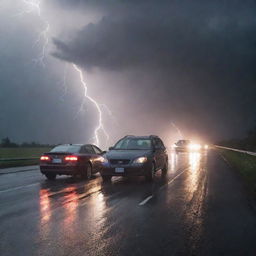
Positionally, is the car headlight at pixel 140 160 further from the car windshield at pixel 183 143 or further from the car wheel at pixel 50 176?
the car windshield at pixel 183 143

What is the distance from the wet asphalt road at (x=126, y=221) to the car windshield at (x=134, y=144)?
Result: 376cm

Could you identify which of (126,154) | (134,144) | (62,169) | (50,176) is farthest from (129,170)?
(50,176)

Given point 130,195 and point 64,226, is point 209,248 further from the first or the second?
point 130,195

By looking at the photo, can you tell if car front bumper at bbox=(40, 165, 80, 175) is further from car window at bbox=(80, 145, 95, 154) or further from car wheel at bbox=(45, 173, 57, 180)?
car window at bbox=(80, 145, 95, 154)

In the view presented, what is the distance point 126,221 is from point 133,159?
7.37 metres

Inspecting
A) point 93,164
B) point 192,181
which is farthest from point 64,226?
point 93,164

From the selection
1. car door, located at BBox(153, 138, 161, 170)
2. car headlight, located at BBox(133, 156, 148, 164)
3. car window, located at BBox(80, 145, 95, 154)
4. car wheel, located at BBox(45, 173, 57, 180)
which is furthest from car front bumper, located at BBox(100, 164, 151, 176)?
car wheel, located at BBox(45, 173, 57, 180)

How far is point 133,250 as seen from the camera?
563cm

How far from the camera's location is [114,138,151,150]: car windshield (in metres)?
16.7

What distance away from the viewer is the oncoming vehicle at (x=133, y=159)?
1491 centimetres

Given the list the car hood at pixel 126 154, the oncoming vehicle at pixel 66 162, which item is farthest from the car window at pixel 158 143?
the oncoming vehicle at pixel 66 162

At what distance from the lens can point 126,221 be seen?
7734mm

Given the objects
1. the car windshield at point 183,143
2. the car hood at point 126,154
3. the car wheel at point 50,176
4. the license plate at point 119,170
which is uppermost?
the car windshield at point 183,143

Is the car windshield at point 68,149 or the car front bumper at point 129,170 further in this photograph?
the car windshield at point 68,149
